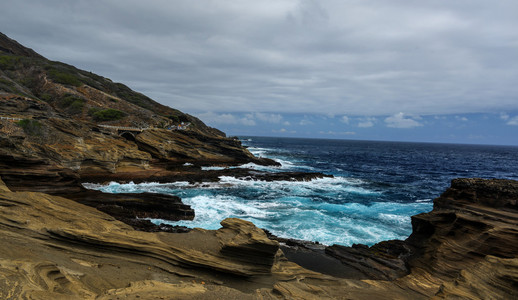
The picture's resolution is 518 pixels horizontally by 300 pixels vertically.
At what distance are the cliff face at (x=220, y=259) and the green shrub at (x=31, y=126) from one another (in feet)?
78.8

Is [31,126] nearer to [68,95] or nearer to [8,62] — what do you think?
[68,95]

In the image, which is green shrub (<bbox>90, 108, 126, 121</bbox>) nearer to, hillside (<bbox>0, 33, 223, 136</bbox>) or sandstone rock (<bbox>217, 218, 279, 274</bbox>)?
hillside (<bbox>0, 33, 223, 136</bbox>)

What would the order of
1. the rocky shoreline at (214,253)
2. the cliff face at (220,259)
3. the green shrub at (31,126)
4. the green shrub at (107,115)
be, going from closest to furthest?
the cliff face at (220,259), the rocky shoreline at (214,253), the green shrub at (31,126), the green shrub at (107,115)

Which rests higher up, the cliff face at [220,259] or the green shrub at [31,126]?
the green shrub at [31,126]

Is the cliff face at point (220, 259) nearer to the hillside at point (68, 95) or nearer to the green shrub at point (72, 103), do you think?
the hillside at point (68, 95)

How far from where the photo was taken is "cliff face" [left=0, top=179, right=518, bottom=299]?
757 cm

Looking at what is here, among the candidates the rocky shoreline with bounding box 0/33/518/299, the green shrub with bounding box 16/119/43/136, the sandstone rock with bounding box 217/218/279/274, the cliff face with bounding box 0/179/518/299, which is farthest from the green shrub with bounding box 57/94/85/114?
the sandstone rock with bounding box 217/218/279/274

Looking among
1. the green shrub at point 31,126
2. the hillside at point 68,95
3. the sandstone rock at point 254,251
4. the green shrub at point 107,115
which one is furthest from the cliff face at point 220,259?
the hillside at point 68,95

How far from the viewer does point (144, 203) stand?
2230 cm

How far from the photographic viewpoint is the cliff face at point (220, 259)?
7.57 metres

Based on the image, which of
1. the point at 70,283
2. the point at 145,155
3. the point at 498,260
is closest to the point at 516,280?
the point at 498,260

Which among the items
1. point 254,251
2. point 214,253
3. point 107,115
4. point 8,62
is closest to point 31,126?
point 107,115

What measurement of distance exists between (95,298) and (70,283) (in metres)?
1.18

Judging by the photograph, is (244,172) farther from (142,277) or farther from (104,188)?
(142,277)
